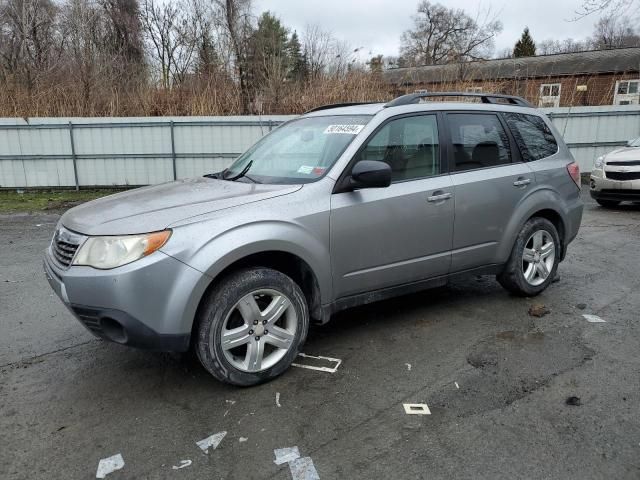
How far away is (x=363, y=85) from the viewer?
1555 centimetres

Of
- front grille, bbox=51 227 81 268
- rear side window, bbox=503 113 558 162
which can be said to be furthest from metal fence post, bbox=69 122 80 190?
rear side window, bbox=503 113 558 162

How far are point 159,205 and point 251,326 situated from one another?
0.98m

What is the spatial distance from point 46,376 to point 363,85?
13.8 m

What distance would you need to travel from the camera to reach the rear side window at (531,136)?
185 inches

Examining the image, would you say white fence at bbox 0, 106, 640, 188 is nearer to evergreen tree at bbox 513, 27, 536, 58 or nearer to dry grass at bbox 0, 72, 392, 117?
dry grass at bbox 0, 72, 392, 117

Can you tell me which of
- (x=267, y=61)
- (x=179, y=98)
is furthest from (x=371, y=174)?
(x=267, y=61)

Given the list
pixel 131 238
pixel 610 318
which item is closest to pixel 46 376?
pixel 131 238

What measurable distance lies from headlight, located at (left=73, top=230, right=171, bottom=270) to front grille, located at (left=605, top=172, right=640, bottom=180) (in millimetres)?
9550

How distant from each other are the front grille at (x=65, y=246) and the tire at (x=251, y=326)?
858mm

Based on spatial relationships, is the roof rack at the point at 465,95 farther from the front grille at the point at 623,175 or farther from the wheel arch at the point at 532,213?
the front grille at the point at 623,175

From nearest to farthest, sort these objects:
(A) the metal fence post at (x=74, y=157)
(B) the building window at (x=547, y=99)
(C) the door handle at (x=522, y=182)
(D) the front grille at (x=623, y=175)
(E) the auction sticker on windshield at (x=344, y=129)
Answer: (E) the auction sticker on windshield at (x=344, y=129)
(C) the door handle at (x=522, y=182)
(D) the front grille at (x=623, y=175)
(A) the metal fence post at (x=74, y=157)
(B) the building window at (x=547, y=99)

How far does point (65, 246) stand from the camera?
10.4 feet

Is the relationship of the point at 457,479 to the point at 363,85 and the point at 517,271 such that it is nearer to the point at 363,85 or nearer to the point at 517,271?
the point at 517,271

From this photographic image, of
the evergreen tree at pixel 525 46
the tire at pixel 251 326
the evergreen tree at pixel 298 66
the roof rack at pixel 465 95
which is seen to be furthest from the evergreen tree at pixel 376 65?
the evergreen tree at pixel 525 46
